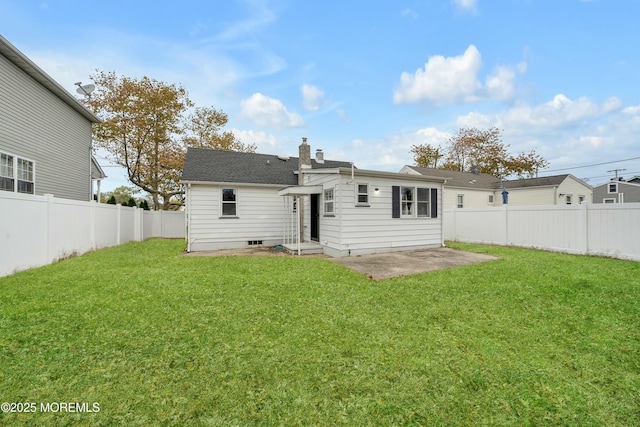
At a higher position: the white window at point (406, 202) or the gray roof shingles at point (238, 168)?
the gray roof shingles at point (238, 168)

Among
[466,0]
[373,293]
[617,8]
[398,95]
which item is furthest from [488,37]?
[373,293]

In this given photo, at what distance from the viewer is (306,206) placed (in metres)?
11.9

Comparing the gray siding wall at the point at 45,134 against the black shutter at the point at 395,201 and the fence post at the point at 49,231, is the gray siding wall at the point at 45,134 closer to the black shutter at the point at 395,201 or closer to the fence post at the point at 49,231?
the fence post at the point at 49,231

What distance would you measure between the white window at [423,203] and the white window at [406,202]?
1.32ft

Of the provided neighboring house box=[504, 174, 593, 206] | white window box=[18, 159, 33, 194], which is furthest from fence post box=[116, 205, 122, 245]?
neighboring house box=[504, 174, 593, 206]

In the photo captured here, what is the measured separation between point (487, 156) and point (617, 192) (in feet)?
43.7

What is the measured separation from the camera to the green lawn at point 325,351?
233cm

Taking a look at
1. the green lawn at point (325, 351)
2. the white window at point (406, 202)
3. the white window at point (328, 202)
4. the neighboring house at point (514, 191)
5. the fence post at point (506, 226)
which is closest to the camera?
the green lawn at point (325, 351)

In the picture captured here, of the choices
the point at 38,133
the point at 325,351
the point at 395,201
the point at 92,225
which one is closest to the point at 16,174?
the point at 38,133

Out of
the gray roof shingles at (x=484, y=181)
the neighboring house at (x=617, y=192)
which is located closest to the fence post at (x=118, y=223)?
the gray roof shingles at (x=484, y=181)

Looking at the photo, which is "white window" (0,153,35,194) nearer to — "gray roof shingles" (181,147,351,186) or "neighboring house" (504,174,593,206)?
"gray roof shingles" (181,147,351,186)

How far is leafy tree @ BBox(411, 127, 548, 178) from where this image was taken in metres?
32.0

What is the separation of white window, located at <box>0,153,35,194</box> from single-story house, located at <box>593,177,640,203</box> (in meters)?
43.9

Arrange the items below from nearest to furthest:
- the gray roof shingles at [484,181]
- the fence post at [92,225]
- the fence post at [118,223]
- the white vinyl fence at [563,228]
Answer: the white vinyl fence at [563,228] < the fence post at [92,225] < the fence post at [118,223] < the gray roof shingles at [484,181]
